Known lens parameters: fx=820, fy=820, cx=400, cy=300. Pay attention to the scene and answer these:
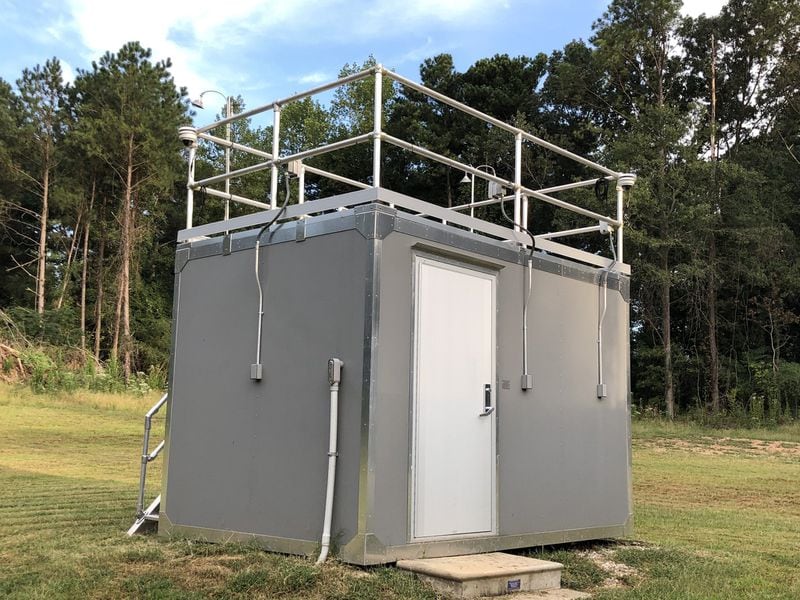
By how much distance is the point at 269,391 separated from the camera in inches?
256

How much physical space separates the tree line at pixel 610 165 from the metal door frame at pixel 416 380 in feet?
76.1

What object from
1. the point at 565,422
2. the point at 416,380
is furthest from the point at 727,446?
the point at 416,380

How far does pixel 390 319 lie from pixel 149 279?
119 feet

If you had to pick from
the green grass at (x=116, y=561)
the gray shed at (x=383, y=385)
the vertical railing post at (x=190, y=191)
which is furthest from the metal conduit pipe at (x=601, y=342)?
the vertical railing post at (x=190, y=191)

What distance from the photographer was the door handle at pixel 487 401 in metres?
6.70

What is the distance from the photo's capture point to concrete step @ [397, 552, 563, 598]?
543 centimetres

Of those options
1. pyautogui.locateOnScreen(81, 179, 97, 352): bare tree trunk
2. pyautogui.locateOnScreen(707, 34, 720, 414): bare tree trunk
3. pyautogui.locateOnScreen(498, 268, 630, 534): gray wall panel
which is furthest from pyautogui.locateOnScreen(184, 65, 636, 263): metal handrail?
pyautogui.locateOnScreen(81, 179, 97, 352): bare tree trunk

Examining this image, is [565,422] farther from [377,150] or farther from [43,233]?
[43,233]

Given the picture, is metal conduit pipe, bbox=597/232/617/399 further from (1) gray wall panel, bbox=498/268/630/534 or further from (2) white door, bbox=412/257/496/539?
(2) white door, bbox=412/257/496/539

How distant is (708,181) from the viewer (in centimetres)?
3056

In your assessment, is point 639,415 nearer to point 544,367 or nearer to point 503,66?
point 503,66

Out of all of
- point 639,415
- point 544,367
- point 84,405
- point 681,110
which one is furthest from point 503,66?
point 544,367

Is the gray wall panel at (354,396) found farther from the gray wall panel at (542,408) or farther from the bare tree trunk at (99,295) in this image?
the bare tree trunk at (99,295)

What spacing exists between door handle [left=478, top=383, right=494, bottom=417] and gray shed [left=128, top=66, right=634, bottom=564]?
1 centimetres
